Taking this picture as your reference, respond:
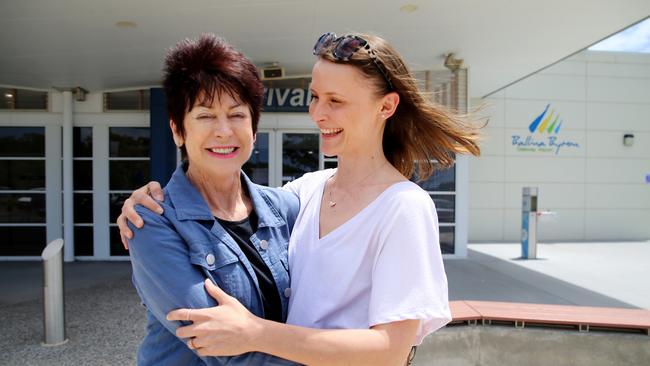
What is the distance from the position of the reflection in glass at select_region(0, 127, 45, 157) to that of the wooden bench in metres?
9.03

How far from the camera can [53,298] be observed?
165 inches

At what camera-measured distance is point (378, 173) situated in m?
1.44

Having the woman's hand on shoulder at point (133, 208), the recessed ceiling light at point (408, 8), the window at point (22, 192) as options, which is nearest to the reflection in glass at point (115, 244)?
the window at point (22, 192)

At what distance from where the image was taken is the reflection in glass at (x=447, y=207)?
8.59m

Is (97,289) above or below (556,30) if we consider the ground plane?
below

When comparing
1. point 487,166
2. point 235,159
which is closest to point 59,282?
point 235,159

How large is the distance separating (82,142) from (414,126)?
9.07 meters

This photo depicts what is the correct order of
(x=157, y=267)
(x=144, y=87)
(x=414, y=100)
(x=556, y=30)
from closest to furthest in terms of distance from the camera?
(x=157, y=267) < (x=414, y=100) < (x=556, y=30) < (x=144, y=87)

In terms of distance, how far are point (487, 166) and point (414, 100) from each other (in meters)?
11.2

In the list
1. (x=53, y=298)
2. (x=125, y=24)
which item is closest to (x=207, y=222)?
(x=53, y=298)

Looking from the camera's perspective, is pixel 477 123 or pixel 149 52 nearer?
pixel 477 123

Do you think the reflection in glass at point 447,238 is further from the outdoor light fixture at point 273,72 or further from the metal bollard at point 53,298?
the metal bollard at point 53,298

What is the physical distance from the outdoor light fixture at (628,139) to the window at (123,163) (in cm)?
1295

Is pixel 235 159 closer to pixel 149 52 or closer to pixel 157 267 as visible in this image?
pixel 157 267
